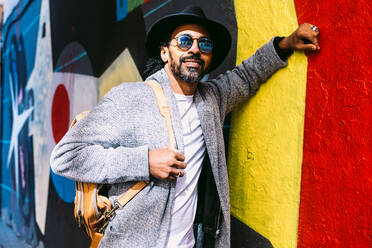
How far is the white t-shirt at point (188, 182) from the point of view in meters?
1.60

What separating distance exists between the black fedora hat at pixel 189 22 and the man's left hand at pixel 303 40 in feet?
1.20

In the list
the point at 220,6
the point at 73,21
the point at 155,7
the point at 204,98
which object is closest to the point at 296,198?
the point at 204,98

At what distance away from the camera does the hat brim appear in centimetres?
171

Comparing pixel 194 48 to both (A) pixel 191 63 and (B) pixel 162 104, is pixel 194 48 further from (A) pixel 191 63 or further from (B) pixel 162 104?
(B) pixel 162 104

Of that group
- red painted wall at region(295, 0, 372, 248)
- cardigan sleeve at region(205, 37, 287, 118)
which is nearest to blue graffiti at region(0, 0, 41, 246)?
cardigan sleeve at region(205, 37, 287, 118)

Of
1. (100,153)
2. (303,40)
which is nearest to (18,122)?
(100,153)

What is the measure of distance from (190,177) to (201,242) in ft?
1.31

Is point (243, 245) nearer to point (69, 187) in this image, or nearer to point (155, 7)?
point (155, 7)

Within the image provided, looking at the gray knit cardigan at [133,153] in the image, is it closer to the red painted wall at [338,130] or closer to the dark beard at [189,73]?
the dark beard at [189,73]

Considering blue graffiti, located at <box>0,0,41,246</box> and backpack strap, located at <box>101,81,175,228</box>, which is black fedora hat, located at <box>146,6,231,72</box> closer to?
backpack strap, located at <box>101,81,175,228</box>

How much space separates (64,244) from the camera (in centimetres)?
378

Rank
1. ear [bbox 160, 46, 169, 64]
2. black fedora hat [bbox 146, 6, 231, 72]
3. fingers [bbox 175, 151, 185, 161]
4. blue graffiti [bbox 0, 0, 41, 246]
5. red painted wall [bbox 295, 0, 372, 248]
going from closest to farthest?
red painted wall [bbox 295, 0, 372, 248] → fingers [bbox 175, 151, 185, 161] → black fedora hat [bbox 146, 6, 231, 72] → ear [bbox 160, 46, 169, 64] → blue graffiti [bbox 0, 0, 41, 246]

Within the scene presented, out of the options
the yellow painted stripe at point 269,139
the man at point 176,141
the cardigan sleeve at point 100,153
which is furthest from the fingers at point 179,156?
the yellow painted stripe at point 269,139

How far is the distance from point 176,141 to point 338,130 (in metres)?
0.71
